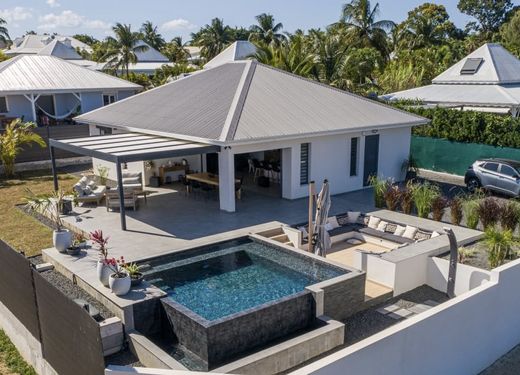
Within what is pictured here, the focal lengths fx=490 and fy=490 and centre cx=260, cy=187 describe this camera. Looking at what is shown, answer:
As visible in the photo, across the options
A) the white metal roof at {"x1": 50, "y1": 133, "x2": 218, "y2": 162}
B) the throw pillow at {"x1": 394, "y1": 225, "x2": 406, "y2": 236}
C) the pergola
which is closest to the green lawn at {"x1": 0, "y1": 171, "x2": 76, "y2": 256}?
the pergola

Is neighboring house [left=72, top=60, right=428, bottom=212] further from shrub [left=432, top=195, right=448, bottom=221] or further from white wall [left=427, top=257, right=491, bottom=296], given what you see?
white wall [left=427, top=257, right=491, bottom=296]

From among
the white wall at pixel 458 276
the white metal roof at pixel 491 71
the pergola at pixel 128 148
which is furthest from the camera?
the white metal roof at pixel 491 71

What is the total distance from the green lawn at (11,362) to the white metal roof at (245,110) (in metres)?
8.52

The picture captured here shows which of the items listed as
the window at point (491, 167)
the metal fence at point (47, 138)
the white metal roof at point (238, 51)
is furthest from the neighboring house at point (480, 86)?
the metal fence at point (47, 138)

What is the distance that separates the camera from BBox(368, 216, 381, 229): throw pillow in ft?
51.0

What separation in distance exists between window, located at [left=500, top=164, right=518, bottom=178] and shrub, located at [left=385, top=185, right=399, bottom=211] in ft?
18.7

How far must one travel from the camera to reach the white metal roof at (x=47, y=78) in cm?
3036

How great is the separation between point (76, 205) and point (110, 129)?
626cm

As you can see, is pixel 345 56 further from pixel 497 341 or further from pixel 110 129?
pixel 497 341

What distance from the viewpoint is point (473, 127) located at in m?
24.3

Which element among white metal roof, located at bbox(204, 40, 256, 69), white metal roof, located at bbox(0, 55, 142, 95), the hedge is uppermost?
white metal roof, located at bbox(204, 40, 256, 69)

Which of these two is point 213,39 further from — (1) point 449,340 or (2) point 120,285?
(1) point 449,340

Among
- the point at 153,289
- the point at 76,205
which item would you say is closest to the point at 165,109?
the point at 76,205

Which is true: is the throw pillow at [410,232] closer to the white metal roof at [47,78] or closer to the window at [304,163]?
the window at [304,163]
